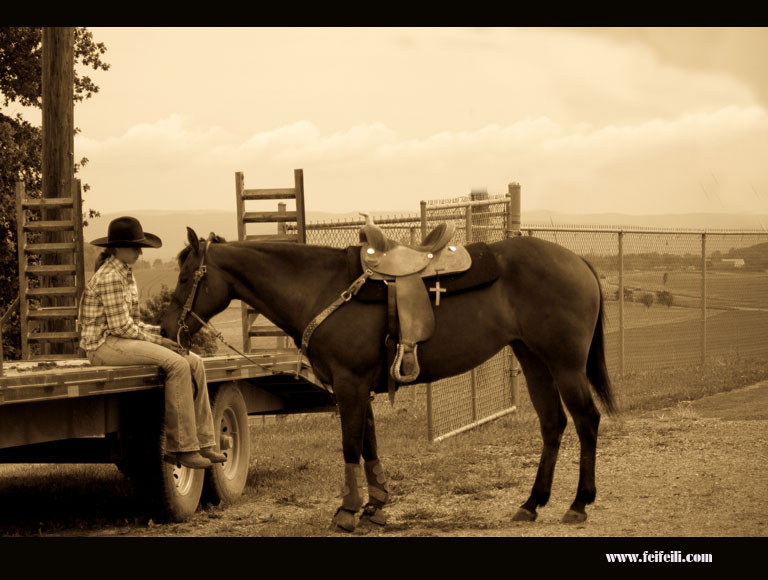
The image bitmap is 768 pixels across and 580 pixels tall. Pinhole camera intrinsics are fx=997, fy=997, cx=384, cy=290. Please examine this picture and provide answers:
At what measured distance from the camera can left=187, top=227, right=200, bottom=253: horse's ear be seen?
694cm

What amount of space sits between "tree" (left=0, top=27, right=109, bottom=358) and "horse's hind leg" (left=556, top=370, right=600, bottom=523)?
12631mm

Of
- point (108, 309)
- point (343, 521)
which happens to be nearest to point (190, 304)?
point (108, 309)

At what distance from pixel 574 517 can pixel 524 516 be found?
36cm

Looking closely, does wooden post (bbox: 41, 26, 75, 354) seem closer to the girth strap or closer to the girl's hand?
the girl's hand

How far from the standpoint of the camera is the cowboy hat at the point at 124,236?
7.15 m

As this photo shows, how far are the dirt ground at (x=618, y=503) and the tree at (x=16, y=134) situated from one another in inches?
431

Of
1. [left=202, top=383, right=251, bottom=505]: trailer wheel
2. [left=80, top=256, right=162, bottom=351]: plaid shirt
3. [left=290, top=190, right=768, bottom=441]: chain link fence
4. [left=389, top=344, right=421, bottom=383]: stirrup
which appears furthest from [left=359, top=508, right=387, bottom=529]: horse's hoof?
[left=290, top=190, right=768, bottom=441]: chain link fence

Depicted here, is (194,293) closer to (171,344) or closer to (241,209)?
(171,344)

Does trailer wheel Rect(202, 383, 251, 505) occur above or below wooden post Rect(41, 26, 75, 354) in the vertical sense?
below

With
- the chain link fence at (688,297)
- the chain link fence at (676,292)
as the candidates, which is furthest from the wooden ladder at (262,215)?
the chain link fence at (688,297)

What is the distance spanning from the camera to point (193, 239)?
276 inches

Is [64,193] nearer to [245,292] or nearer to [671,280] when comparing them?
[245,292]

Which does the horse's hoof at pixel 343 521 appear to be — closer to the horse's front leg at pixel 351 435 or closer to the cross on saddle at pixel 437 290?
the horse's front leg at pixel 351 435

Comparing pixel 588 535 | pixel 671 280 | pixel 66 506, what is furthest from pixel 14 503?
pixel 671 280
